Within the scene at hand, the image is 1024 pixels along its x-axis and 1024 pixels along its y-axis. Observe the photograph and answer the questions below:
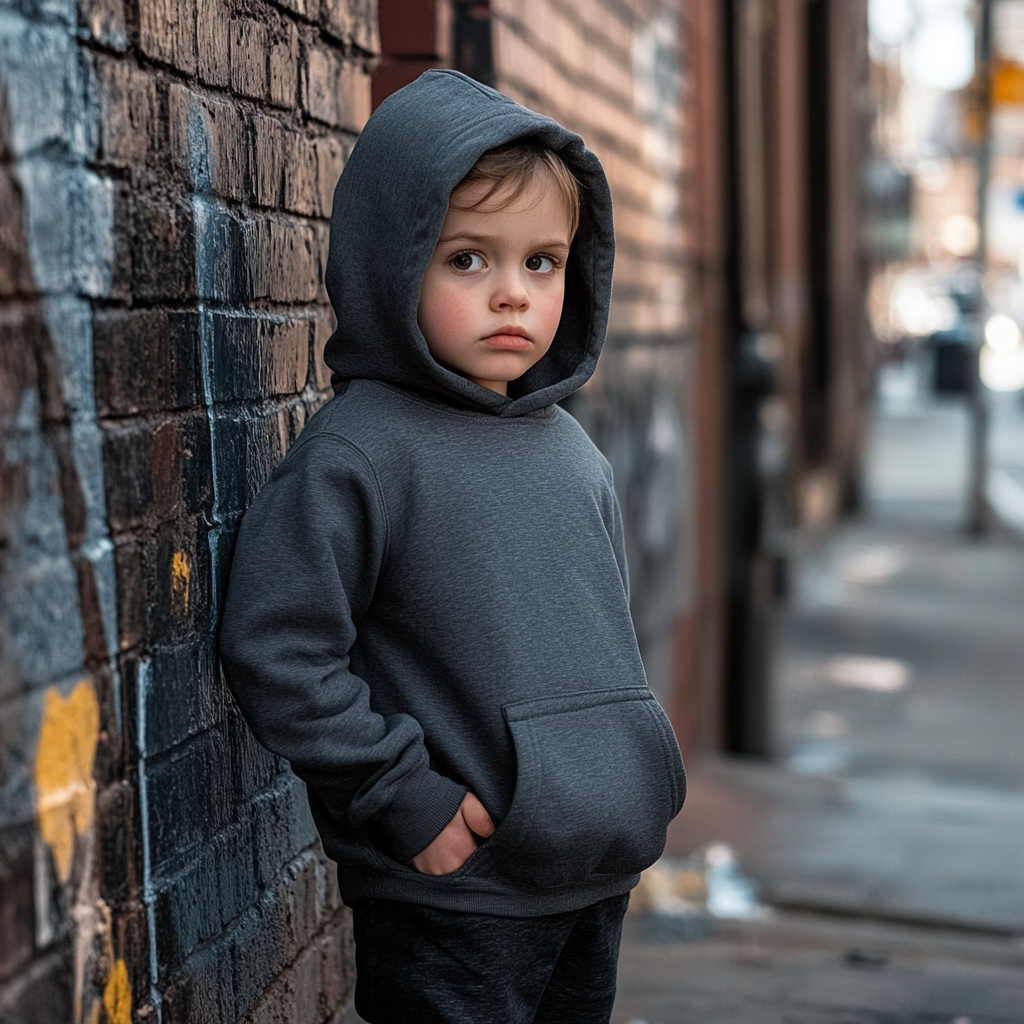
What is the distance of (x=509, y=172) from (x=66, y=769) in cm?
85

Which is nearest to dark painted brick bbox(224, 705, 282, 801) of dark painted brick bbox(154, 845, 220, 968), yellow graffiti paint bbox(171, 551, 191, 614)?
dark painted brick bbox(154, 845, 220, 968)

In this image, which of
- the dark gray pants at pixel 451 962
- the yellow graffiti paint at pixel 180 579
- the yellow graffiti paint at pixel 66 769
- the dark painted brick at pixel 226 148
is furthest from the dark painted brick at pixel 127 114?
the dark gray pants at pixel 451 962

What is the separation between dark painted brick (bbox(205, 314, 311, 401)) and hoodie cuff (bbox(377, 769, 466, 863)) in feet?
1.81

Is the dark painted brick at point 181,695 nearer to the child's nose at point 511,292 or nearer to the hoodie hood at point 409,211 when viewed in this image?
the hoodie hood at point 409,211

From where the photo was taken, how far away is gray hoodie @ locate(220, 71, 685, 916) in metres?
1.71

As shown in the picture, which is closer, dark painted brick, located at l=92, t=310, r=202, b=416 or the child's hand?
dark painted brick, located at l=92, t=310, r=202, b=416

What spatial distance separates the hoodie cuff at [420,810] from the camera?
68.9 inches

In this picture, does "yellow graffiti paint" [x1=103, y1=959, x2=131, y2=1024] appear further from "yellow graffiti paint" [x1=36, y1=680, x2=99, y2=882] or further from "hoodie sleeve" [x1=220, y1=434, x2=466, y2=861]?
"hoodie sleeve" [x1=220, y1=434, x2=466, y2=861]

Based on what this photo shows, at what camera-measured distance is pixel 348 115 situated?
99.6 inches

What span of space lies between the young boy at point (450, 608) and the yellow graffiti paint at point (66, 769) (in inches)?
8.6

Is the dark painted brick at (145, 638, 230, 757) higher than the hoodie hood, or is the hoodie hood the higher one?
the hoodie hood

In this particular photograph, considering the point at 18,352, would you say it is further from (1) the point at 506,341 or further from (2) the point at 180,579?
(1) the point at 506,341

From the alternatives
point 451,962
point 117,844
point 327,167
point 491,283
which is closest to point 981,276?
point 327,167

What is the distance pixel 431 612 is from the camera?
1804 mm
